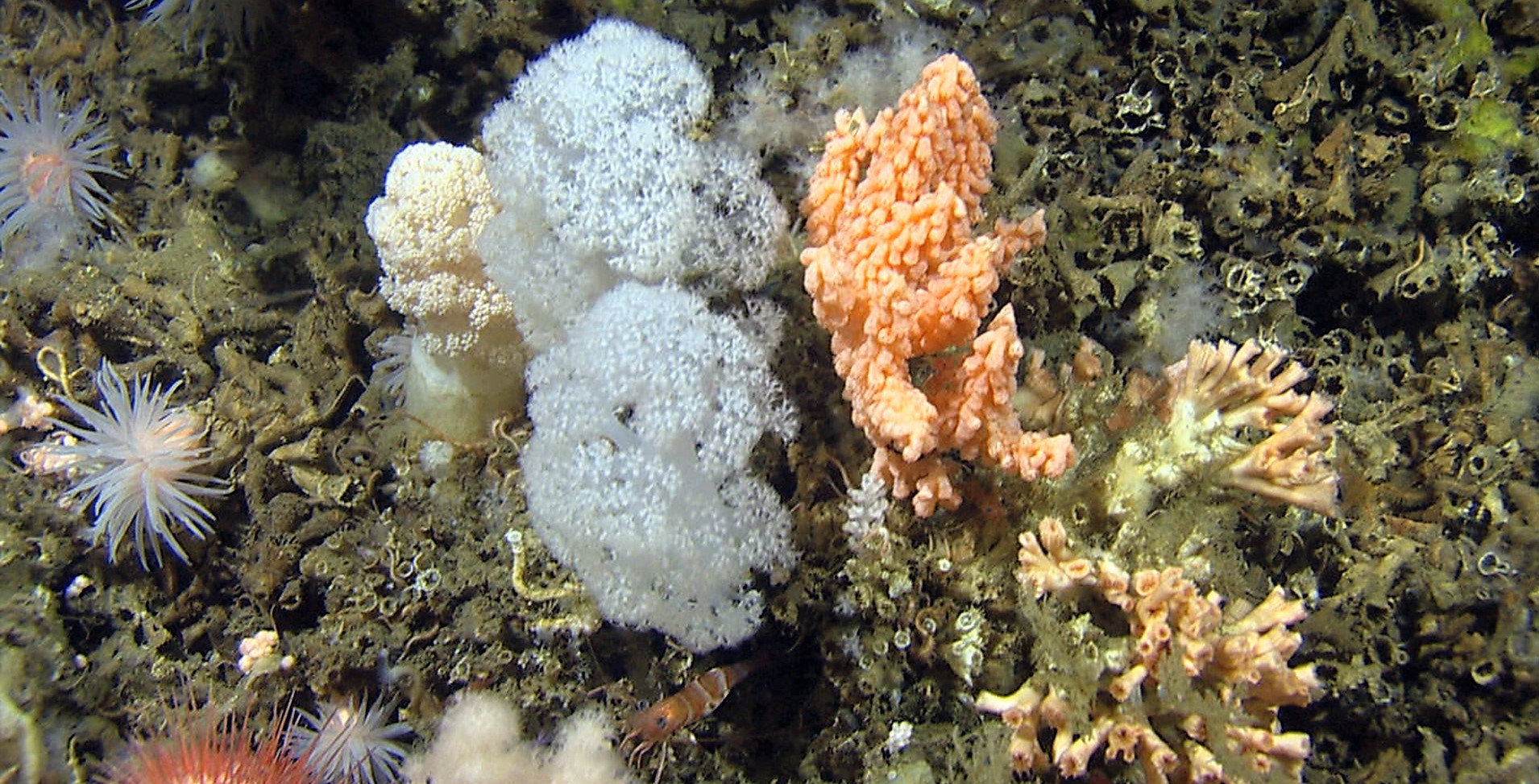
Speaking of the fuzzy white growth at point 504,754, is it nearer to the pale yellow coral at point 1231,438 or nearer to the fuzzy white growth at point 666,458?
the fuzzy white growth at point 666,458

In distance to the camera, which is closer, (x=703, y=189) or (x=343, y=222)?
(x=703, y=189)

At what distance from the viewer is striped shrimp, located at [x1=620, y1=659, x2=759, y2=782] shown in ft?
10.4

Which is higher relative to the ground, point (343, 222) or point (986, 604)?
point (343, 222)

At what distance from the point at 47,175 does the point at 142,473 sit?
5.93 ft

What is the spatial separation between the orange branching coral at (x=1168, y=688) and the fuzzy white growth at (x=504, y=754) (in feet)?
5.04

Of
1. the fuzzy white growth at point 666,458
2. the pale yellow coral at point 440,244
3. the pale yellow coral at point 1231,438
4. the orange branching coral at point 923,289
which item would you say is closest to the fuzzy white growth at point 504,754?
the fuzzy white growth at point 666,458

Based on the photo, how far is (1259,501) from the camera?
2793mm

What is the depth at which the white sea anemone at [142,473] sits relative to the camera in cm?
341

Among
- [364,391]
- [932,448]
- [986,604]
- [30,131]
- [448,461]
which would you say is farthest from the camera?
[30,131]

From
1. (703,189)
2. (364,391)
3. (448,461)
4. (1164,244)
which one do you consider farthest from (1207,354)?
(364,391)

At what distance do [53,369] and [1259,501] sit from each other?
5.00m

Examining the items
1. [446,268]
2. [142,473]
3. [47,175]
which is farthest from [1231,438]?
[47,175]

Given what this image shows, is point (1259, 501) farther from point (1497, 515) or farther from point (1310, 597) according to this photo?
point (1497, 515)

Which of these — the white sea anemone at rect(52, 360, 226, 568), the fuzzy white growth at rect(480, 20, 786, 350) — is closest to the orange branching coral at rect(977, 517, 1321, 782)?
the fuzzy white growth at rect(480, 20, 786, 350)
